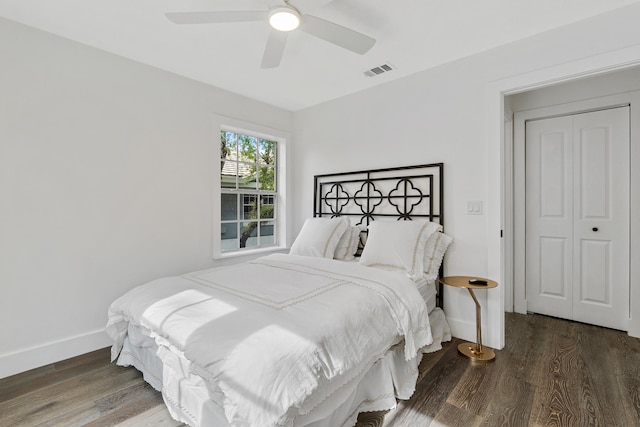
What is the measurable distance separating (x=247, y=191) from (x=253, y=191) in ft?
0.30

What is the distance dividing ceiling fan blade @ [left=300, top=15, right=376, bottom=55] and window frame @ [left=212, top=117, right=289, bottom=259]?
5.82 ft

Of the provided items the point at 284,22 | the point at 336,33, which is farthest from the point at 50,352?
the point at 336,33

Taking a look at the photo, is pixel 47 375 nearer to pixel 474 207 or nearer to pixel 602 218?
pixel 474 207

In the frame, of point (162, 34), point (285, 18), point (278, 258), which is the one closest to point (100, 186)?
point (162, 34)

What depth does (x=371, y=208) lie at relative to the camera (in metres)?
3.33

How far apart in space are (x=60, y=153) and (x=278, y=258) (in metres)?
1.91

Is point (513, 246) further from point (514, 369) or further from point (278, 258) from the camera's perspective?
point (278, 258)

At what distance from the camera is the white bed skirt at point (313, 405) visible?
1.35 metres

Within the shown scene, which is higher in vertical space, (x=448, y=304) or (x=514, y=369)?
(x=448, y=304)

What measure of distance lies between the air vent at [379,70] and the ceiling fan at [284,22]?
93 centimetres

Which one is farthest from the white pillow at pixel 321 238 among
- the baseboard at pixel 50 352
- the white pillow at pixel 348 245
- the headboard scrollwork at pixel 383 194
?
the baseboard at pixel 50 352

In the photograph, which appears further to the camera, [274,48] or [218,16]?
[274,48]

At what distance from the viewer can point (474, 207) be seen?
262 centimetres

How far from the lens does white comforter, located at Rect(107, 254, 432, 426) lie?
1.14 m
